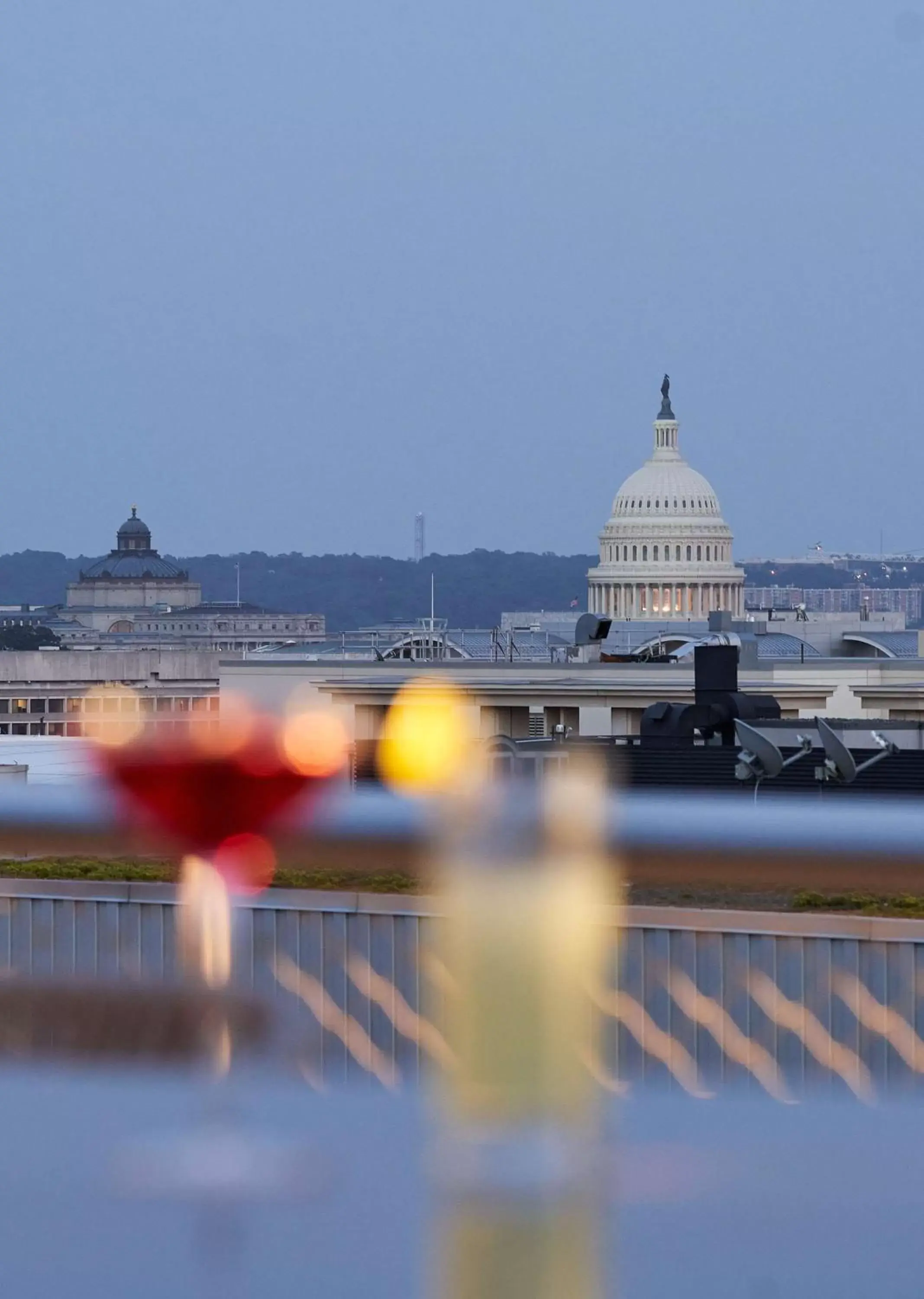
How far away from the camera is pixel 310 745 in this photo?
8.05 m

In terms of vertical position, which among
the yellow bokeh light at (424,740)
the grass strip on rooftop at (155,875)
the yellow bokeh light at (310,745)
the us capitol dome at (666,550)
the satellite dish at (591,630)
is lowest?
the grass strip on rooftop at (155,875)

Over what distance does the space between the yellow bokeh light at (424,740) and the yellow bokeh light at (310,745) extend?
688cm

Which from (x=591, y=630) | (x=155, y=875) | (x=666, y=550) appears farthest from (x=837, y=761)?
(x=666, y=550)

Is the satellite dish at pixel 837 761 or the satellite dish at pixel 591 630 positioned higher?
the satellite dish at pixel 591 630

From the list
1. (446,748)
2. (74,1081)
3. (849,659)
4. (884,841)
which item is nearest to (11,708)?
(849,659)

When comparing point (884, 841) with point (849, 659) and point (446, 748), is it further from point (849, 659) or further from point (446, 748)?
point (849, 659)

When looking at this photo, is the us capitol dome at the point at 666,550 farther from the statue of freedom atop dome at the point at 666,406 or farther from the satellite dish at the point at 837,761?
the satellite dish at the point at 837,761

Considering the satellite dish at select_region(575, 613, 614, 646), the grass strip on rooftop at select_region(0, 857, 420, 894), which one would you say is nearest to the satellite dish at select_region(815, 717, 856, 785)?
the grass strip on rooftop at select_region(0, 857, 420, 894)

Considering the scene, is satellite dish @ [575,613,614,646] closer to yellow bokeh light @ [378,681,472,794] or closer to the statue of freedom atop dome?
yellow bokeh light @ [378,681,472,794]

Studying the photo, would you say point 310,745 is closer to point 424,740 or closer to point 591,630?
point 424,740

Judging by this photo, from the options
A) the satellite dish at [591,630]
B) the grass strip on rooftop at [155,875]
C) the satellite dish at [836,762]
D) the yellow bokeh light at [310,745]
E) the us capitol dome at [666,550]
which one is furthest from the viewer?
the us capitol dome at [666,550]

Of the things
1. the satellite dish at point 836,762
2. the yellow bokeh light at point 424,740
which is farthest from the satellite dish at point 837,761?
the yellow bokeh light at point 424,740

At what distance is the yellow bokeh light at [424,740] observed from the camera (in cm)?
2006

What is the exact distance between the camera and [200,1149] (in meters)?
5.85
